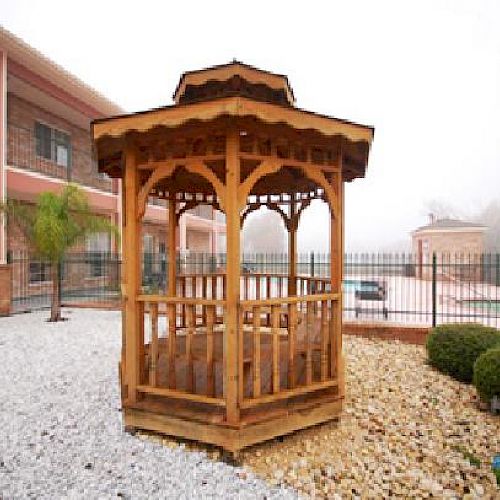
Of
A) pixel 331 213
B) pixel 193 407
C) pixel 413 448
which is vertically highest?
pixel 331 213

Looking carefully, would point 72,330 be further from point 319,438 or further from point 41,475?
point 319,438

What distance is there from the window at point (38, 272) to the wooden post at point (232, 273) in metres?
13.2

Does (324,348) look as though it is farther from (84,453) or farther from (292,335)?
(84,453)

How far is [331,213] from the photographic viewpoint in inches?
161

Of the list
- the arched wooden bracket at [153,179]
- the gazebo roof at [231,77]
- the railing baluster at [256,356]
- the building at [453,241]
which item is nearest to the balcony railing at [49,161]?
the gazebo roof at [231,77]

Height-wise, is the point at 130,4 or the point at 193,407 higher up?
the point at 130,4

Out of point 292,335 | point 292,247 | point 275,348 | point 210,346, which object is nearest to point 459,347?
point 292,247

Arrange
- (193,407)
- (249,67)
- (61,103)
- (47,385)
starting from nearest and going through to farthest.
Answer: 1. (193,407)
2. (249,67)
3. (47,385)
4. (61,103)

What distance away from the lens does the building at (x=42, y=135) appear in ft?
36.5

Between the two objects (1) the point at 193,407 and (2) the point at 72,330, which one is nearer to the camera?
(1) the point at 193,407

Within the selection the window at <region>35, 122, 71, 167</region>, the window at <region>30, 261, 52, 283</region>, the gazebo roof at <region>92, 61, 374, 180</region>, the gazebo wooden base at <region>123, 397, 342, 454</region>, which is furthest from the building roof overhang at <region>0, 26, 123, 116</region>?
the gazebo wooden base at <region>123, 397, 342, 454</region>

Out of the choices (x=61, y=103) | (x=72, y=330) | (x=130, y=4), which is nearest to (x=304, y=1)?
(x=130, y=4)

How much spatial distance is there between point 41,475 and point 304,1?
473 ft

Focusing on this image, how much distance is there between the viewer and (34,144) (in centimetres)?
1460
